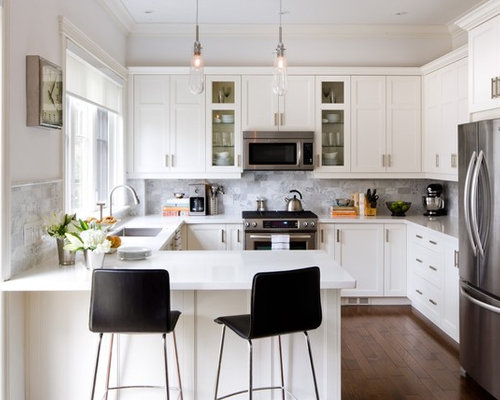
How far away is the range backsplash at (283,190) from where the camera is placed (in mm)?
5574

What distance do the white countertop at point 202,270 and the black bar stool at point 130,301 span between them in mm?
163

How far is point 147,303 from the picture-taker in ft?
7.25

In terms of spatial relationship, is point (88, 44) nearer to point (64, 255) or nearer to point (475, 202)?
point (64, 255)

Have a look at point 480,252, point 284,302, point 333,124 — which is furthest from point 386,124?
point 284,302

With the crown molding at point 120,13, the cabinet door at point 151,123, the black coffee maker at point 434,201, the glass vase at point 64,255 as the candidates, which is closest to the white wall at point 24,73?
the glass vase at point 64,255

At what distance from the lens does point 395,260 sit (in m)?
5.05

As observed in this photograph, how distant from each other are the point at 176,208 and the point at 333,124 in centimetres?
191

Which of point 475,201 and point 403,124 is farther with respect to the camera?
point 403,124

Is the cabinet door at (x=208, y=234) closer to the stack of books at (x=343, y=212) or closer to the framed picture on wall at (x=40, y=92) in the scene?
the stack of books at (x=343, y=212)

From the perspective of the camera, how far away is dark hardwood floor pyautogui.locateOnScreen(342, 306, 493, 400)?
3.12 metres

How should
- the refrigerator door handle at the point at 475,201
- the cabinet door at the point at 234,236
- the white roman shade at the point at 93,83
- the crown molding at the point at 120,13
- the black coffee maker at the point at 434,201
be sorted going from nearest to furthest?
the refrigerator door handle at the point at 475,201 → the white roman shade at the point at 93,83 → the crown molding at the point at 120,13 → the cabinet door at the point at 234,236 → the black coffee maker at the point at 434,201

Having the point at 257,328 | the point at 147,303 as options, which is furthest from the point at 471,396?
the point at 147,303

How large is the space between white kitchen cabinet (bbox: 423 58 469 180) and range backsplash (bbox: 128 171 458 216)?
0.50 m

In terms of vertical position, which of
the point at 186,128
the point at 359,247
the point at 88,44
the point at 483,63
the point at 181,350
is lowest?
the point at 181,350
